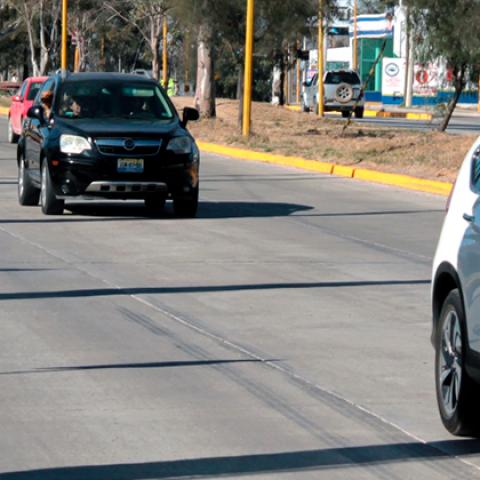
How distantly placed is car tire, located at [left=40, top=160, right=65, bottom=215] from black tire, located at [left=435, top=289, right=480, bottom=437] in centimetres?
1078

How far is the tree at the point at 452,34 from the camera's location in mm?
28453

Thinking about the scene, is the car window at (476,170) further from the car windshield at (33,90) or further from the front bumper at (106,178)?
the car windshield at (33,90)

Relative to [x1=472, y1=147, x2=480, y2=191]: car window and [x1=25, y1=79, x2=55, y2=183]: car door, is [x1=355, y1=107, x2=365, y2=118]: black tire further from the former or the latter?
[x1=472, y1=147, x2=480, y2=191]: car window

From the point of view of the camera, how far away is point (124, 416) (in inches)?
299

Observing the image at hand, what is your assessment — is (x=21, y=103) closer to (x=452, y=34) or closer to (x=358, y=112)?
(x=452, y=34)

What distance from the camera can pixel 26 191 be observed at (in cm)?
1931

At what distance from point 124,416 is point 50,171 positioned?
10.2 meters

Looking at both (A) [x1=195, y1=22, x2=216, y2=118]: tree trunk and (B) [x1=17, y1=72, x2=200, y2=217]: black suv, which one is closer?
(B) [x1=17, y1=72, x2=200, y2=217]: black suv

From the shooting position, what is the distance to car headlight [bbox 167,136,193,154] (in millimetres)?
17719

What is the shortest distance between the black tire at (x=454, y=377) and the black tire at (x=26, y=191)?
1239 centimetres

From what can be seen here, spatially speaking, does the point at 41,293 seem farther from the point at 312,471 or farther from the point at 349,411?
the point at 312,471

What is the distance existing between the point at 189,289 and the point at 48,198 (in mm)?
6025

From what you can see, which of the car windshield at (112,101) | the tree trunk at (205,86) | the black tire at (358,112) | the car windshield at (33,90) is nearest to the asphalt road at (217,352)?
the car windshield at (112,101)

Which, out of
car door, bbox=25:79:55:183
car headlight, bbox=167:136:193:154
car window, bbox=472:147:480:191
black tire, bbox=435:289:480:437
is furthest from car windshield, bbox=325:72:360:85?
black tire, bbox=435:289:480:437
